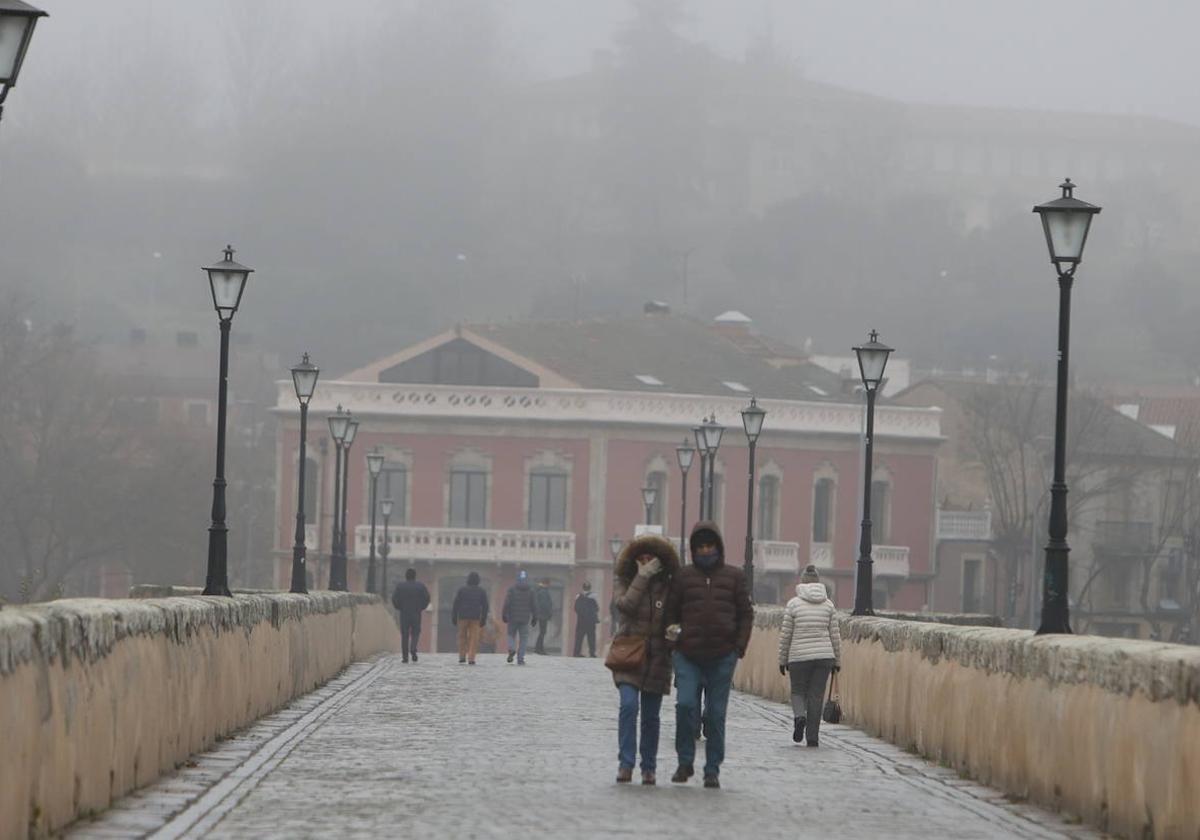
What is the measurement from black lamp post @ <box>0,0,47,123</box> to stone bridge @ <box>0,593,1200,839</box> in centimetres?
295

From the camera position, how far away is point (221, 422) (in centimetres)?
2619

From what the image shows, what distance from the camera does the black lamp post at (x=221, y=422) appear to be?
81.9 feet

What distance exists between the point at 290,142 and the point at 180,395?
68.5 metres

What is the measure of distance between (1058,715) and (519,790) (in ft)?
10.5

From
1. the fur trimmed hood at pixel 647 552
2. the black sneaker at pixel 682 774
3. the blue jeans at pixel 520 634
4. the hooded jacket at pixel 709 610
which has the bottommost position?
the black sneaker at pixel 682 774

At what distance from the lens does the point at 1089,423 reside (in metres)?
96.6

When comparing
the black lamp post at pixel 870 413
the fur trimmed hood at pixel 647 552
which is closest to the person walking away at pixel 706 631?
the fur trimmed hood at pixel 647 552

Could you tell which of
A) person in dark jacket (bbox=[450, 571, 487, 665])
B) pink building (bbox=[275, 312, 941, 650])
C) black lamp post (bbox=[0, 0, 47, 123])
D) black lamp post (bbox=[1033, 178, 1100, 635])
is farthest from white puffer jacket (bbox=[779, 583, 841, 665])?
pink building (bbox=[275, 312, 941, 650])

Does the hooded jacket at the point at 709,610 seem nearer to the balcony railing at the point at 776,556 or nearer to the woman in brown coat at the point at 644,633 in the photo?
the woman in brown coat at the point at 644,633

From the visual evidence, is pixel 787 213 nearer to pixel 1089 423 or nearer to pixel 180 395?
pixel 180 395

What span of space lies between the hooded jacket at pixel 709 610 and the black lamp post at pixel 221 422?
750 centimetres

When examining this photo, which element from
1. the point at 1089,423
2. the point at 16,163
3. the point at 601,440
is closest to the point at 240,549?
the point at 601,440

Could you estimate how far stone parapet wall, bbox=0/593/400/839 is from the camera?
12734 millimetres

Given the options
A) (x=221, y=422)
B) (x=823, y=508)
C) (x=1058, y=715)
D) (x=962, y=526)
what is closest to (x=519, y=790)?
(x=1058, y=715)
